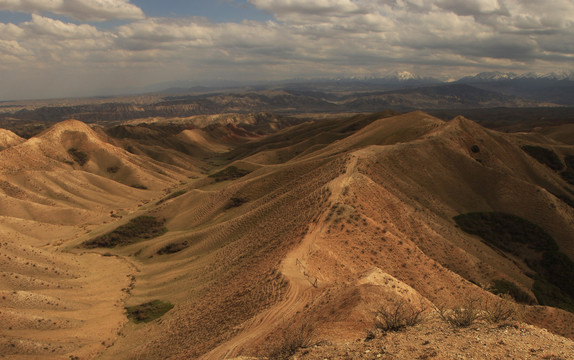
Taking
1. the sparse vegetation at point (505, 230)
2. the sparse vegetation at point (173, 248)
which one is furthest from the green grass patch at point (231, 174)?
the sparse vegetation at point (505, 230)

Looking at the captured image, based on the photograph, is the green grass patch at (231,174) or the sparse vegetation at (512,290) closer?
the sparse vegetation at (512,290)

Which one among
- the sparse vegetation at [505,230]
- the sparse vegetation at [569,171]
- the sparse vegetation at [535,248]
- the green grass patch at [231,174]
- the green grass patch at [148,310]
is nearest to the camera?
the green grass patch at [148,310]

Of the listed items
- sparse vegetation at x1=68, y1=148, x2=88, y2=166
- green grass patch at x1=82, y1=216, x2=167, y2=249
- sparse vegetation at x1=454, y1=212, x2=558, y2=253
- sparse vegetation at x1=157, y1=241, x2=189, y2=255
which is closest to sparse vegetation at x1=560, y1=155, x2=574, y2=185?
sparse vegetation at x1=454, y1=212, x2=558, y2=253

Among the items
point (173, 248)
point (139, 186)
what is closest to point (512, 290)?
point (173, 248)

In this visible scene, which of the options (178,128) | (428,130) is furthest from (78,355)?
(178,128)

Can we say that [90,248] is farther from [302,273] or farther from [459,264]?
[459,264]

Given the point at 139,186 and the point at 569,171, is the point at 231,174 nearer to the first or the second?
the point at 139,186

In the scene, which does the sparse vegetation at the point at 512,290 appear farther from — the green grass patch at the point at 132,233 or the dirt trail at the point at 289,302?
the green grass patch at the point at 132,233
